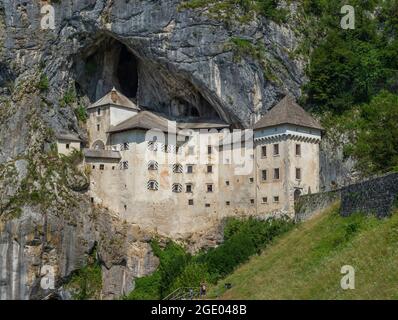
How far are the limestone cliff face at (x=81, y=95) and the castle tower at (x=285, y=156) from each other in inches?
117

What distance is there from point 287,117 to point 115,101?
17.3 metres

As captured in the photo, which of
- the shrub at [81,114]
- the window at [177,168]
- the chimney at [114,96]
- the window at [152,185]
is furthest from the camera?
the shrub at [81,114]

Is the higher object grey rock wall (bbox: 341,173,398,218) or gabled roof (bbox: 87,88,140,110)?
gabled roof (bbox: 87,88,140,110)

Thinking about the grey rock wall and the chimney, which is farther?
the chimney

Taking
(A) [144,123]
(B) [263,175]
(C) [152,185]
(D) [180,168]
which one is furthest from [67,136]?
(B) [263,175]

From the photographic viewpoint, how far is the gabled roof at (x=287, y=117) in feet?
213

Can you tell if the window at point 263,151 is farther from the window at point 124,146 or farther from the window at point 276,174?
the window at point 124,146

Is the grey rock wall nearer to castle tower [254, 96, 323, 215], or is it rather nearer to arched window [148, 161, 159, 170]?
castle tower [254, 96, 323, 215]

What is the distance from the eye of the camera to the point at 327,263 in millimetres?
37781

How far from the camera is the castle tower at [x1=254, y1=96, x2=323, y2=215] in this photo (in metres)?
63.9

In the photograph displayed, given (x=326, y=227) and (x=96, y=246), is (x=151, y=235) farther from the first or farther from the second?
(x=326, y=227)

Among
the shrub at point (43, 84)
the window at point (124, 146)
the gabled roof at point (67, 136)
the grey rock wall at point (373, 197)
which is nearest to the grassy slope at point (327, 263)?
the grey rock wall at point (373, 197)

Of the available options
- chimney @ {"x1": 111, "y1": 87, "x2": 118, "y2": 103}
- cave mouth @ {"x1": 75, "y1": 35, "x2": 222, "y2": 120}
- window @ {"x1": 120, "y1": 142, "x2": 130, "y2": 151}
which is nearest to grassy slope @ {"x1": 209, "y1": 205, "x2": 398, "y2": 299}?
window @ {"x1": 120, "y1": 142, "x2": 130, "y2": 151}

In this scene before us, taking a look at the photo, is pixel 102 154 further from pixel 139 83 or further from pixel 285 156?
pixel 285 156
